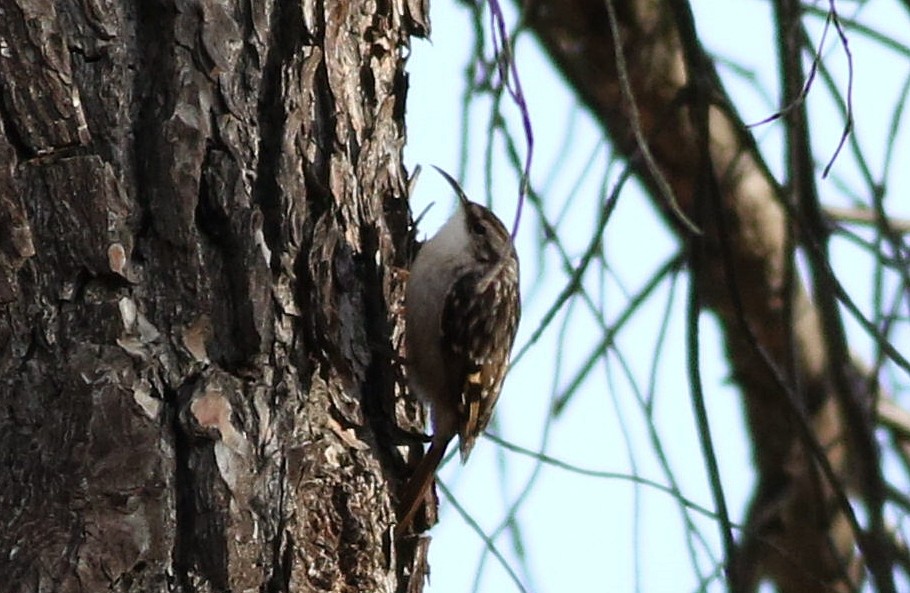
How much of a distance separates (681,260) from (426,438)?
1.00m

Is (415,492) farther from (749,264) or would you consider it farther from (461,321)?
(749,264)

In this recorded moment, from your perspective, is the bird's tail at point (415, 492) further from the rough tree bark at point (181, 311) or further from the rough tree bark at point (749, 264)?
the rough tree bark at point (749, 264)

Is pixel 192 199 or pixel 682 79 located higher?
pixel 682 79

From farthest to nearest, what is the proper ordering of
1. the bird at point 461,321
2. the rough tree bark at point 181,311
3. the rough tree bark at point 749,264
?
1. the rough tree bark at point 749,264
2. the bird at point 461,321
3. the rough tree bark at point 181,311

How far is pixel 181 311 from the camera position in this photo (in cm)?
184

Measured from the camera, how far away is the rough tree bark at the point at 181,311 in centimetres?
169

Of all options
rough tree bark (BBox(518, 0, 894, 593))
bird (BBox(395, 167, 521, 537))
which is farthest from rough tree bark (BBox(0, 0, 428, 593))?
rough tree bark (BBox(518, 0, 894, 593))

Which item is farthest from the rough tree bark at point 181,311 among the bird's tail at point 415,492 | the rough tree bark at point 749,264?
the rough tree bark at point 749,264

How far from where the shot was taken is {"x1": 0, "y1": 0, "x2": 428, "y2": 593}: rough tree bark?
5.54 feet

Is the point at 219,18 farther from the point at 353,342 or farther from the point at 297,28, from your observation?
the point at 353,342

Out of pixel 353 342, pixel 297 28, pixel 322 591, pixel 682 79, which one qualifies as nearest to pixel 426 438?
pixel 353 342

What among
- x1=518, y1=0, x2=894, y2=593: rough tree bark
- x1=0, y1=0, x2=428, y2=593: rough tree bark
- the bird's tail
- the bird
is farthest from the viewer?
x1=518, y1=0, x2=894, y2=593: rough tree bark

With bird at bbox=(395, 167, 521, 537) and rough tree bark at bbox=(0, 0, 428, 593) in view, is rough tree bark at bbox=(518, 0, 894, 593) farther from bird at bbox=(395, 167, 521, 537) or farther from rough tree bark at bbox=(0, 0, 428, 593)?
rough tree bark at bbox=(0, 0, 428, 593)

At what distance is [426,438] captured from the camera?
2.46 meters
